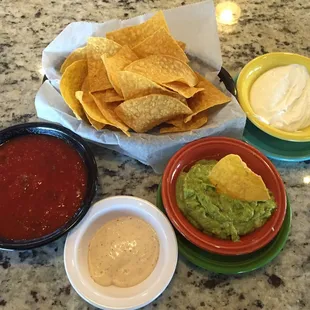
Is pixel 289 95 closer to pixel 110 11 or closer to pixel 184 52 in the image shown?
pixel 184 52

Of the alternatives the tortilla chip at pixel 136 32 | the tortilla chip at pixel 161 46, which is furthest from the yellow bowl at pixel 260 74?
the tortilla chip at pixel 136 32

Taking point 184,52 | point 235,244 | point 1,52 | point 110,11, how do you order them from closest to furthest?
point 235,244, point 184,52, point 1,52, point 110,11

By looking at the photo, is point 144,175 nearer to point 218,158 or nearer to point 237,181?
point 218,158

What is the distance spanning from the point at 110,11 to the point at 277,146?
945mm

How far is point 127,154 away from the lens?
4.85 feet

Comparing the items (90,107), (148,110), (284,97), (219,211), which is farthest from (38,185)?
(284,97)

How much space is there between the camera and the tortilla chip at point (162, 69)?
141 centimetres

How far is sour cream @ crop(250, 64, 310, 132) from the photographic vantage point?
152 centimetres

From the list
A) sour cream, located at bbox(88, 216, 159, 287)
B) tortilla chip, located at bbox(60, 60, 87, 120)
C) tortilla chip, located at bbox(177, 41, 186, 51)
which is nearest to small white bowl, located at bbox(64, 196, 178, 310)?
sour cream, located at bbox(88, 216, 159, 287)

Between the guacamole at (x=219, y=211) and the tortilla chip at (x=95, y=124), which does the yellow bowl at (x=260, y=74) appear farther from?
the tortilla chip at (x=95, y=124)

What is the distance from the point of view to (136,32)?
5.10 ft

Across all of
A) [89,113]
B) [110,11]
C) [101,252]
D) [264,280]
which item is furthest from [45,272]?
[110,11]

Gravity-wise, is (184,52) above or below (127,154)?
above

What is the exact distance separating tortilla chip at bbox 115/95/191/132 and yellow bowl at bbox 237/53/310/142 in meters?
0.25
